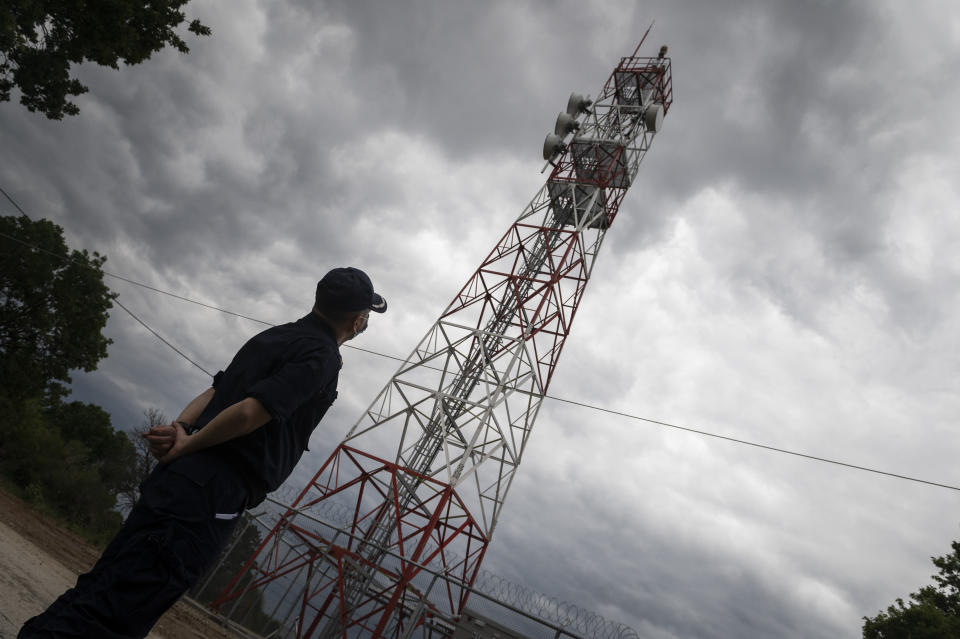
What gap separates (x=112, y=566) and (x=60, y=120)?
12.1 metres

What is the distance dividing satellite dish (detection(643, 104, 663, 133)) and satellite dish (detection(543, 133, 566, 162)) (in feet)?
8.58

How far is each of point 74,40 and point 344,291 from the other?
1099 centimetres

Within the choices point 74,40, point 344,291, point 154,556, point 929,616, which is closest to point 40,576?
point 154,556

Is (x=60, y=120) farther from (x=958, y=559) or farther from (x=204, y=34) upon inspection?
(x=958, y=559)

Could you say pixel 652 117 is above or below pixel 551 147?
above

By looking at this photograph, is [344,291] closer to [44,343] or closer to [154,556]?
[154,556]

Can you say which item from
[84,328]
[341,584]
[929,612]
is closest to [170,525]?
[341,584]

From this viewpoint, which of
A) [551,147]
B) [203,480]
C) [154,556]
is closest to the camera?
[154,556]

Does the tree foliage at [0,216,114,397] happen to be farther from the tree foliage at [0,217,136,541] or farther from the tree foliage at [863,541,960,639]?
the tree foliage at [863,541,960,639]

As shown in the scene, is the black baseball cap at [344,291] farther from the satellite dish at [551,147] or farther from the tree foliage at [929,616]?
the tree foliage at [929,616]

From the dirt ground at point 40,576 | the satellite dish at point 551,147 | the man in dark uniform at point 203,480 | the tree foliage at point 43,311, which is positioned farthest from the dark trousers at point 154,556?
the tree foliage at point 43,311

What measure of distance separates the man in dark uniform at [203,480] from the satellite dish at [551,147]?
Result: 13.3 m

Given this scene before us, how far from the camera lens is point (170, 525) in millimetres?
1487

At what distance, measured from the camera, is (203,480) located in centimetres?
157
